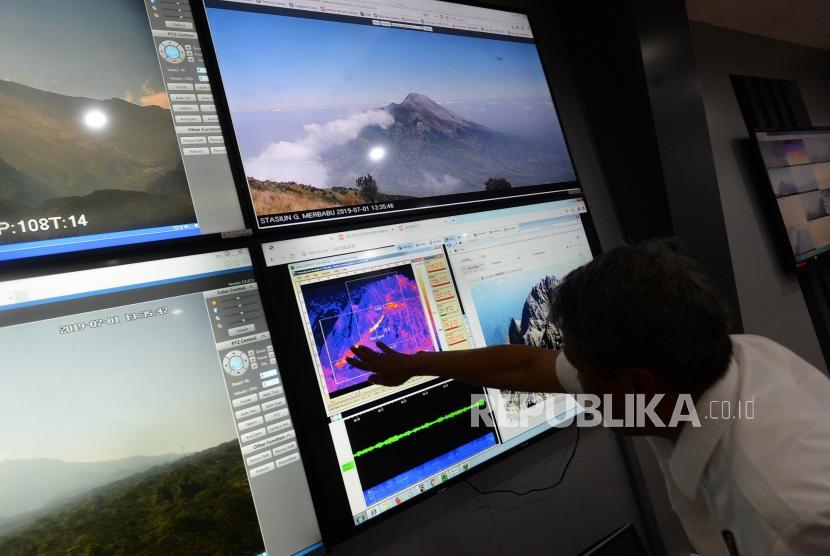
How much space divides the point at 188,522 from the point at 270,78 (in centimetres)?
117

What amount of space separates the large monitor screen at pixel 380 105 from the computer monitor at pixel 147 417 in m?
0.31

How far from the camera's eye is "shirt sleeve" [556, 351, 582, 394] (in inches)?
46.8

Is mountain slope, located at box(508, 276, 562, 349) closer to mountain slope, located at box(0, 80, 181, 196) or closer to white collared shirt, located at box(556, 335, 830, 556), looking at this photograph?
white collared shirt, located at box(556, 335, 830, 556)

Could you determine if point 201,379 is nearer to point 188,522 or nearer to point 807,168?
point 188,522

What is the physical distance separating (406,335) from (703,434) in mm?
797

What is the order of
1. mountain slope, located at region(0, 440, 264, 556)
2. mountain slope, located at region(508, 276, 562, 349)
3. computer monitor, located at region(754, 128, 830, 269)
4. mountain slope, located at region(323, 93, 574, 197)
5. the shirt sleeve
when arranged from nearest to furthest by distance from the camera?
mountain slope, located at region(0, 440, 264, 556) < the shirt sleeve < mountain slope, located at region(323, 93, 574, 197) < mountain slope, located at region(508, 276, 562, 349) < computer monitor, located at region(754, 128, 830, 269)

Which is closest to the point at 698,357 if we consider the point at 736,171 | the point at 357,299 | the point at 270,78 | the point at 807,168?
the point at 357,299

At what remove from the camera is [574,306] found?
88 centimetres

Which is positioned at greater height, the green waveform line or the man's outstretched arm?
the man's outstretched arm

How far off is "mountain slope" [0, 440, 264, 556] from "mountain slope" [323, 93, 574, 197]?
2.76 ft
